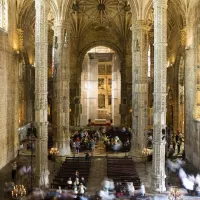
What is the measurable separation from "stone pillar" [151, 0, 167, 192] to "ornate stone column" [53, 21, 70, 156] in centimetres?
1135

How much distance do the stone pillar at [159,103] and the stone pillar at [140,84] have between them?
27.7 ft

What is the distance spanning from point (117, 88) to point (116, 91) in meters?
0.51

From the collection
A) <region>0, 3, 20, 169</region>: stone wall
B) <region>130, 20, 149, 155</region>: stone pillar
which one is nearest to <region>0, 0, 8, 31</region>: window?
<region>0, 3, 20, 169</region>: stone wall

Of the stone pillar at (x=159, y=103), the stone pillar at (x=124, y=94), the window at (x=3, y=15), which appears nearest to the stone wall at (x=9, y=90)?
the window at (x=3, y=15)

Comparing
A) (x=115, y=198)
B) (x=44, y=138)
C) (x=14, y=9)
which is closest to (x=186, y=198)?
(x=115, y=198)

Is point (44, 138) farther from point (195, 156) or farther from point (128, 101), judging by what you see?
point (128, 101)

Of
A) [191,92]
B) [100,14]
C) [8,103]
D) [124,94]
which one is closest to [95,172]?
[8,103]

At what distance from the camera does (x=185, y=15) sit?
91.7ft

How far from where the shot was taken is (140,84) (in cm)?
2739

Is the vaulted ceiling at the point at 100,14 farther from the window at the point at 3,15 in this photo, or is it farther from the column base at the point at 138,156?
the column base at the point at 138,156

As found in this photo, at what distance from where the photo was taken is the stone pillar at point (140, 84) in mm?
27359

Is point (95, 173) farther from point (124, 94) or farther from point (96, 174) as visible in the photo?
point (124, 94)

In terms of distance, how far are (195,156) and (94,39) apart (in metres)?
→ 25.3

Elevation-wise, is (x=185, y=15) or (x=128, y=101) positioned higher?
(x=185, y=15)
